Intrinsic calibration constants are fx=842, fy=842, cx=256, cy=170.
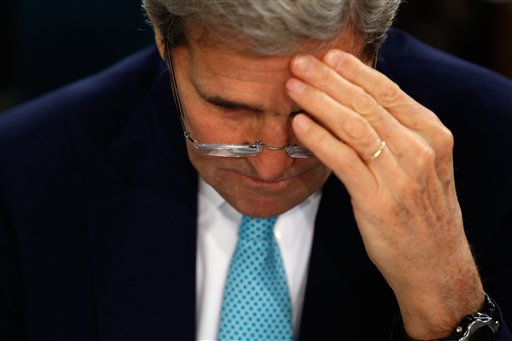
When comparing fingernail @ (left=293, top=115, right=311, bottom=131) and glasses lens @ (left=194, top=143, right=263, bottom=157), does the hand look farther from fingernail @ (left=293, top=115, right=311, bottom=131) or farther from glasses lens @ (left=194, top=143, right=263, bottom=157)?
glasses lens @ (left=194, top=143, right=263, bottom=157)

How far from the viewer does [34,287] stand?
174 centimetres

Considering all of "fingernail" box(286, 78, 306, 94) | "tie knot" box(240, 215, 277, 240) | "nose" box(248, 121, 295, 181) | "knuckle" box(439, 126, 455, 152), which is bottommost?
"tie knot" box(240, 215, 277, 240)

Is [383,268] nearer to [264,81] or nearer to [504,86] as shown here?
[264,81]

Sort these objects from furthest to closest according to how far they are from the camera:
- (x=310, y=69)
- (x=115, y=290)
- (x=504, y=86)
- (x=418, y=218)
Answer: (x=504, y=86)
(x=115, y=290)
(x=418, y=218)
(x=310, y=69)

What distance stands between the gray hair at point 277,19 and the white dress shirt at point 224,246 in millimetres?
498

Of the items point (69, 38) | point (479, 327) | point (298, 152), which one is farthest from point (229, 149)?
point (69, 38)

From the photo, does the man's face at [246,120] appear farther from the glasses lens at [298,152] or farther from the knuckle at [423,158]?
the knuckle at [423,158]

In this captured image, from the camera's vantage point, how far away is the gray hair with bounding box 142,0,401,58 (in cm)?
129

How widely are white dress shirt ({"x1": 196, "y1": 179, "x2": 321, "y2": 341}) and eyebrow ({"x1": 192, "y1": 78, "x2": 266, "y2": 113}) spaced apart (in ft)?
1.29

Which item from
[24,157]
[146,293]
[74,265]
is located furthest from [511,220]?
[24,157]

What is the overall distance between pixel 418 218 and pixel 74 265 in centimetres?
73

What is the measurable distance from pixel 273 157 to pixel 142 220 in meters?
0.42

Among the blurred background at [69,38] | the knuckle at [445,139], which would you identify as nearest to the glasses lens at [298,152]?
the knuckle at [445,139]

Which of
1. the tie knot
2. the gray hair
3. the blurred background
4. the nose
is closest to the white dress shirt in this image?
the tie knot
